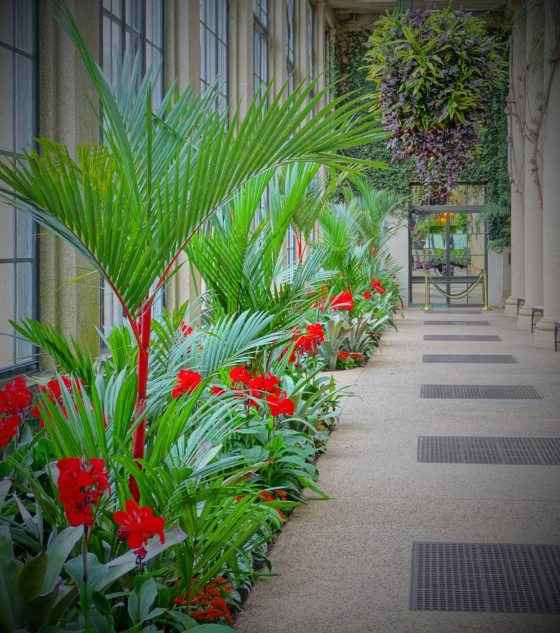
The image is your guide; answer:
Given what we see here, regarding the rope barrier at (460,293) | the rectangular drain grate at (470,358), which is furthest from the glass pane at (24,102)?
the rope barrier at (460,293)

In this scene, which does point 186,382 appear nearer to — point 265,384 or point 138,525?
point 265,384

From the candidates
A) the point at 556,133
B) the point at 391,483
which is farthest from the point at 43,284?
the point at 556,133

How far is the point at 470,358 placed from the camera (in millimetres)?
9828

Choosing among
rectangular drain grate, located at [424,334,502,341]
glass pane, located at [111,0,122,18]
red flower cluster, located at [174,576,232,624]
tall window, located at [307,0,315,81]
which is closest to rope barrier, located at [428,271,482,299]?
tall window, located at [307,0,315,81]

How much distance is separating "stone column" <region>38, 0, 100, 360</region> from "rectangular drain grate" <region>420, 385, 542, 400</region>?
3178 millimetres

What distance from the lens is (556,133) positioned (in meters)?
10.2

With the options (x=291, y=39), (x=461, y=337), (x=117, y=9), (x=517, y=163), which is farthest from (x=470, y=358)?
(x=291, y=39)

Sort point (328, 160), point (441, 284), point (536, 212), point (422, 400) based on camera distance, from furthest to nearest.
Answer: point (441, 284) → point (536, 212) → point (422, 400) → point (328, 160)

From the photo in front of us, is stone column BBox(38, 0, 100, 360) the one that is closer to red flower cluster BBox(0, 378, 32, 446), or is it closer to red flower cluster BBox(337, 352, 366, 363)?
red flower cluster BBox(0, 378, 32, 446)

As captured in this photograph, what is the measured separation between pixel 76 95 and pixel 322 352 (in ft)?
13.6

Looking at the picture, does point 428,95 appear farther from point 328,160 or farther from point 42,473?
point 42,473

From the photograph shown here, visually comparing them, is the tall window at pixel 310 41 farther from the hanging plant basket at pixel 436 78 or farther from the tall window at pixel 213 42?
the hanging plant basket at pixel 436 78

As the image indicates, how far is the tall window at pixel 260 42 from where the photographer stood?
→ 11.6m

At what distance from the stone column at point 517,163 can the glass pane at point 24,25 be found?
987 cm
